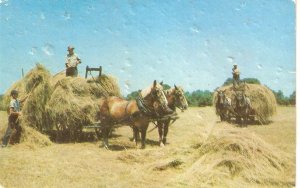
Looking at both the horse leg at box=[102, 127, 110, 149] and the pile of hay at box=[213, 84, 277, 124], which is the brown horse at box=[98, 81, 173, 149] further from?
the pile of hay at box=[213, 84, 277, 124]

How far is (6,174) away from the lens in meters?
6.82

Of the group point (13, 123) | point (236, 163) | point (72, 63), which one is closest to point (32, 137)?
point (13, 123)

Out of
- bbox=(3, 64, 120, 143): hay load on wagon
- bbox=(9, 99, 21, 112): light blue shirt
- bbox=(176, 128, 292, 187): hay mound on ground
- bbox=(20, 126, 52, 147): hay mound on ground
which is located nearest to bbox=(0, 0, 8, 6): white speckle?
bbox=(3, 64, 120, 143): hay load on wagon

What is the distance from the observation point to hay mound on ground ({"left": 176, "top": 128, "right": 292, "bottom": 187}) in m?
5.91

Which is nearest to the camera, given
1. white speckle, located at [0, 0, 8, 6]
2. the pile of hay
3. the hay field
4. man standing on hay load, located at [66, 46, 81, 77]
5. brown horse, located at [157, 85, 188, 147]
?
the hay field

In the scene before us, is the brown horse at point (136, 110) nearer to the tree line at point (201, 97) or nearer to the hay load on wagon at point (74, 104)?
the tree line at point (201, 97)

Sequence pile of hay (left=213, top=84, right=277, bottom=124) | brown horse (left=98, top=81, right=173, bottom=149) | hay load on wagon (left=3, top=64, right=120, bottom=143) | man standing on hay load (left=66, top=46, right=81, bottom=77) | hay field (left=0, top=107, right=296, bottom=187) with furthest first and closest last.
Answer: pile of hay (left=213, top=84, right=277, bottom=124) → hay load on wagon (left=3, top=64, right=120, bottom=143) → man standing on hay load (left=66, top=46, right=81, bottom=77) → brown horse (left=98, top=81, right=173, bottom=149) → hay field (left=0, top=107, right=296, bottom=187)

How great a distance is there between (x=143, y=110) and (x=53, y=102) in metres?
1.97

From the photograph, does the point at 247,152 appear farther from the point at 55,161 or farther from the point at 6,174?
the point at 6,174

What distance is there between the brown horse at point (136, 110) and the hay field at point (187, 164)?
0.68m

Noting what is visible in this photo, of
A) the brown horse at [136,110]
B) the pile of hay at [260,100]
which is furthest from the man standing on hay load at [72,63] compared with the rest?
the pile of hay at [260,100]

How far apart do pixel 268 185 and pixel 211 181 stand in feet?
2.61

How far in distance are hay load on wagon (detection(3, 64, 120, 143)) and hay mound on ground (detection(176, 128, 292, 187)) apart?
9.89 feet

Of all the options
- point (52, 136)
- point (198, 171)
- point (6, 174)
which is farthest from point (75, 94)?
point (198, 171)
